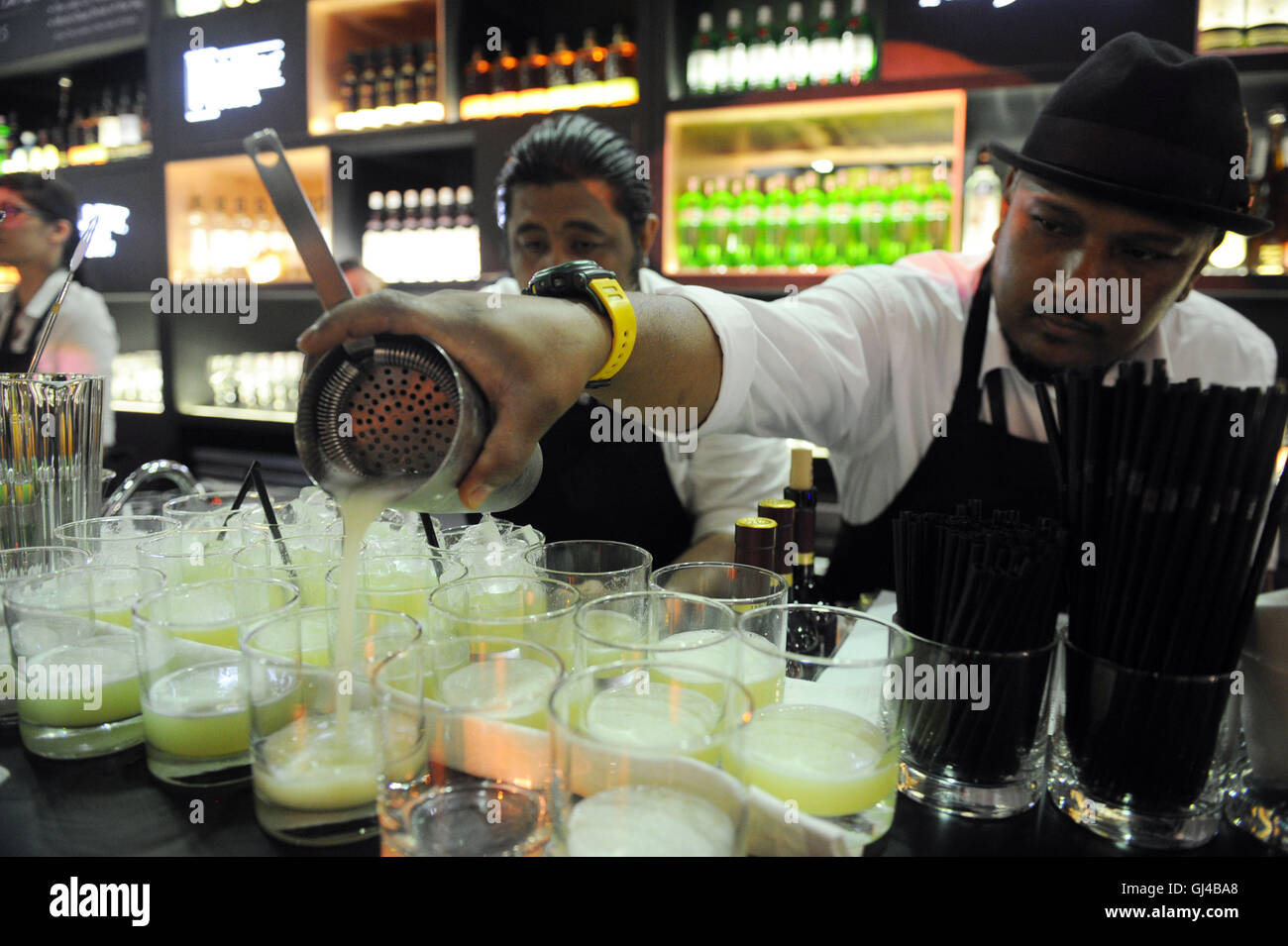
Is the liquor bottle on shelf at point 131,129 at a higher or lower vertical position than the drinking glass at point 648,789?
higher

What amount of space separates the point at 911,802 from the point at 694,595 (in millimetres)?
294

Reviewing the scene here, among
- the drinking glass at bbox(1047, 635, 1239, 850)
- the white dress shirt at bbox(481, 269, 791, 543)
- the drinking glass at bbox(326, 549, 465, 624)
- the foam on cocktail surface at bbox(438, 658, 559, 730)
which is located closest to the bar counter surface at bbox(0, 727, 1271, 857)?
the drinking glass at bbox(1047, 635, 1239, 850)

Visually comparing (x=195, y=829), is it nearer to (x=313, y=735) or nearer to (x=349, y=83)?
(x=313, y=735)

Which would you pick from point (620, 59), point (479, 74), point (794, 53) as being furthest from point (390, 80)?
point (794, 53)

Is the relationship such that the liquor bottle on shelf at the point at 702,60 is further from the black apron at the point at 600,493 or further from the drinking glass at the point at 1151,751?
the drinking glass at the point at 1151,751

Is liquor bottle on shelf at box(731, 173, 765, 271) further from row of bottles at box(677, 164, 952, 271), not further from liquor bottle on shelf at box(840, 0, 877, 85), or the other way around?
liquor bottle on shelf at box(840, 0, 877, 85)

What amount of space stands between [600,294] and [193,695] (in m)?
0.63

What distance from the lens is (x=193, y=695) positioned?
2.66ft

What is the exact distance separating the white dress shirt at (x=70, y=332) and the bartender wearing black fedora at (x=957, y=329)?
3.19 m

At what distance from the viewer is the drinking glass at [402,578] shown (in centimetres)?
98

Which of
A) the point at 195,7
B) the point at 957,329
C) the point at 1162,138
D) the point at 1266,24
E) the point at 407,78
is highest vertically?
the point at 195,7

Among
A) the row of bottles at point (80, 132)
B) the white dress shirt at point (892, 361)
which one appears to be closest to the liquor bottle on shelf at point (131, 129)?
the row of bottles at point (80, 132)
